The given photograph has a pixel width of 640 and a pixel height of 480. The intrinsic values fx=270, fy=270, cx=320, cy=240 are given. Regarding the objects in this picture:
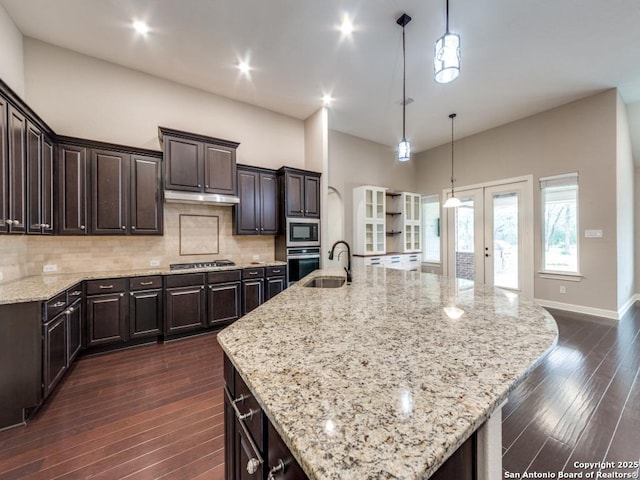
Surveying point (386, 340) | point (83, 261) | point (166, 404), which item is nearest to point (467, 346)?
point (386, 340)

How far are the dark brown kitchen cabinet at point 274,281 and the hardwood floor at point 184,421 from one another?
1232 millimetres

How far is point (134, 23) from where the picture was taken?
2.86 metres

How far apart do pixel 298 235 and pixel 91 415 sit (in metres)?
3.06

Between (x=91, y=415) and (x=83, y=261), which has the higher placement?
(x=83, y=261)

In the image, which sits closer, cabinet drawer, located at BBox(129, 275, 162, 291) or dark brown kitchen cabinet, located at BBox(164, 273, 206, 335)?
cabinet drawer, located at BBox(129, 275, 162, 291)

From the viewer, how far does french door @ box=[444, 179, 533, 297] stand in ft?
16.7

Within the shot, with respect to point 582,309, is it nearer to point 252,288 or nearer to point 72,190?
point 252,288

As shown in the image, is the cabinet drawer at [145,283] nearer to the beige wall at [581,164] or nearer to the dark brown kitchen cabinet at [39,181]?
the dark brown kitchen cabinet at [39,181]

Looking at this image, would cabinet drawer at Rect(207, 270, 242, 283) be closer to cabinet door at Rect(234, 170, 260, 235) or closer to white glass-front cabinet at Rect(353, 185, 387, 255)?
cabinet door at Rect(234, 170, 260, 235)

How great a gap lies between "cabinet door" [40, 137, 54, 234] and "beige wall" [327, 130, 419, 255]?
4027 mm

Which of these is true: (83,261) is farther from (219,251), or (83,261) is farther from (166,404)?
(166,404)

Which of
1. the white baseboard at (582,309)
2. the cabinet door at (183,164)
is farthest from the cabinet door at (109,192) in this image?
the white baseboard at (582,309)

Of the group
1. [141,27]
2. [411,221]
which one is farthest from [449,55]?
[411,221]

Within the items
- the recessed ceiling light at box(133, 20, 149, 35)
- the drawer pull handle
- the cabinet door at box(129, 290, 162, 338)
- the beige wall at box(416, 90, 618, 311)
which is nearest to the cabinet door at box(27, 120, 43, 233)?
the cabinet door at box(129, 290, 162, 338)
